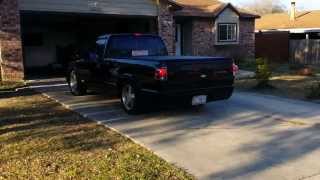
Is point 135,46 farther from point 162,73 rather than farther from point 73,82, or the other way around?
point 73,82

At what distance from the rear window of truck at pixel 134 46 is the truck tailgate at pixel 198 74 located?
7.12 feet

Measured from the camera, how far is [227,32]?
26312mm

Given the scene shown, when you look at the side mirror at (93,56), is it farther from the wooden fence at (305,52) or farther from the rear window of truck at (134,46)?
the wooden fence at (305,52)

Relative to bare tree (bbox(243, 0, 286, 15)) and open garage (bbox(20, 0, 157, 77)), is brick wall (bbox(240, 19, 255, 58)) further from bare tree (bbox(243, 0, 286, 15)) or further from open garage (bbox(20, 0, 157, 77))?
bare tree (bbox(243, 0, 286, 15))

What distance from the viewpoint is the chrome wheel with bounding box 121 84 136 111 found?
32.6ft

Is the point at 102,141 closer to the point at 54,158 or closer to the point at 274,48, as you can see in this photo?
the point at 54,158

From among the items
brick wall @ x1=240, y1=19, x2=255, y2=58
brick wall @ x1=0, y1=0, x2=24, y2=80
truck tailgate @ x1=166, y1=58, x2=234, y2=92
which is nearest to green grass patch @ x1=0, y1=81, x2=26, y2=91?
brick wall @ x1=0, y1=0, x2=24, y2=80

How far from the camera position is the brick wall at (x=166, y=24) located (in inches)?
786

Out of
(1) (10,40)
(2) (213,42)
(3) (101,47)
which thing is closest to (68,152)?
(3) (101,47)

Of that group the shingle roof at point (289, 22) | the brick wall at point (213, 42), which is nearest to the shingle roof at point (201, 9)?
the brick wall at point (213, 42)

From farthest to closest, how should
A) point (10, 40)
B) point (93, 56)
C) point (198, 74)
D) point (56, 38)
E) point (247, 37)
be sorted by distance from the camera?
point (247, 37) < point (56, 38) < point (10, 40) < point (93, 56) < point (198, 74)

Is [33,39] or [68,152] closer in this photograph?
[68,152]

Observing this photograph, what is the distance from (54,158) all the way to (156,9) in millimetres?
13833

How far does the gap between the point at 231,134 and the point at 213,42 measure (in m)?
17.5
